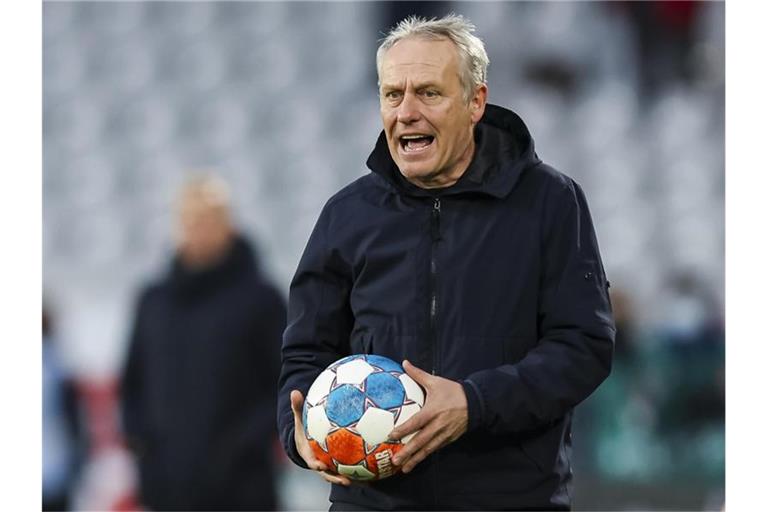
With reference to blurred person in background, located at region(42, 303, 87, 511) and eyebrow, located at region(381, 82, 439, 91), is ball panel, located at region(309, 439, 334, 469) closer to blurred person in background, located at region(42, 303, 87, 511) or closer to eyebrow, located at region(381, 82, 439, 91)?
eyebrow, located at region(381, 82, 439, 91)

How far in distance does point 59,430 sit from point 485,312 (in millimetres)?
4634

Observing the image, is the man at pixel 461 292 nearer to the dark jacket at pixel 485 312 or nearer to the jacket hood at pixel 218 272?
the dark jacket at pixel 485 312

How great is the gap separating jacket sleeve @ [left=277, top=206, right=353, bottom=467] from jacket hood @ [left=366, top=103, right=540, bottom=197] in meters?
0.19

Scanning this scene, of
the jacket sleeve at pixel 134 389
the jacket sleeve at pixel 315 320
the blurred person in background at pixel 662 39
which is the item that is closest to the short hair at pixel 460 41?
the jacket sleeve at pixel 315 320

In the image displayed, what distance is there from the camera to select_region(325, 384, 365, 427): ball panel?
2533 millimetres

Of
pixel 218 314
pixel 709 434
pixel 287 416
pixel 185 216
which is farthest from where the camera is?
pixel 709 434

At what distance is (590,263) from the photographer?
103 inches

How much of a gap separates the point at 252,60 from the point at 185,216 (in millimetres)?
2663

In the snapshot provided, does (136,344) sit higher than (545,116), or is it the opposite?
(545,116)

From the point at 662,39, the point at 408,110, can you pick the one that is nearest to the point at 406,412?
the point at 408,110

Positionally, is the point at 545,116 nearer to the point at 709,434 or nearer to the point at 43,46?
the point at 709,434

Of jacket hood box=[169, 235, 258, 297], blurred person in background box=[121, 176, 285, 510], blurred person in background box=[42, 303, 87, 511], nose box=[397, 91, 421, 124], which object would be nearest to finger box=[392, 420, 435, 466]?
nose box=[397, 91, 421, 124]

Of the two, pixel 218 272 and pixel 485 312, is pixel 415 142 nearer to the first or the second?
pixel 485 312
